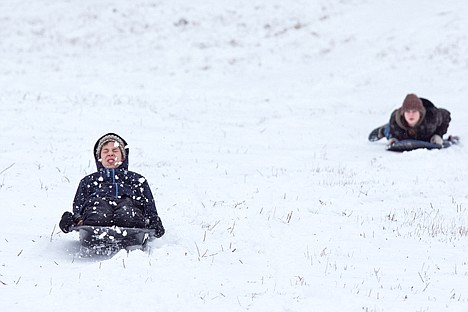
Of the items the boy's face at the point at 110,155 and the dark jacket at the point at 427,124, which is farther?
→ the dark jacket at the point at 427,124

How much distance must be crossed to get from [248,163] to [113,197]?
5.27m

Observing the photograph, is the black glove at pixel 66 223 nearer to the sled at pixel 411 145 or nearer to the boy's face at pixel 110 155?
the boy's face at pixel 110 155

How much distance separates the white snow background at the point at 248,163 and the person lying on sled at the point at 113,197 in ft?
1.24

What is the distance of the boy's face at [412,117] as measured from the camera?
1282 cm

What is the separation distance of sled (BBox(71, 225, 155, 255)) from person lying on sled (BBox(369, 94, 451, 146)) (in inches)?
324

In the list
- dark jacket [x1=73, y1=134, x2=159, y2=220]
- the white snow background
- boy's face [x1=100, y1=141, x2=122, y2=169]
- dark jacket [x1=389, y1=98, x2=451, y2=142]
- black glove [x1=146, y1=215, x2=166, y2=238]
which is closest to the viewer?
the white snow background

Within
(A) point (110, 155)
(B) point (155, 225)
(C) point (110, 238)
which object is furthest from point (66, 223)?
(A) point (110, 155)

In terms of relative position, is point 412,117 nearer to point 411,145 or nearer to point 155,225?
point 411,145

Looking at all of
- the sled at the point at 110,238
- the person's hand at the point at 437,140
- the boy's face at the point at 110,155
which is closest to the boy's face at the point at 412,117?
the person's hand at the point at 437,140

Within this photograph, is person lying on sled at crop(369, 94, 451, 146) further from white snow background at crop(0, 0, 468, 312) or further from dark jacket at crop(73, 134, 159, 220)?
dark jacket at crop(73, 134, 159, 220)

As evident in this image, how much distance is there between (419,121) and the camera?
12984 mm

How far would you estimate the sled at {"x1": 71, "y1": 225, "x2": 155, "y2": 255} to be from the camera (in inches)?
A: 239

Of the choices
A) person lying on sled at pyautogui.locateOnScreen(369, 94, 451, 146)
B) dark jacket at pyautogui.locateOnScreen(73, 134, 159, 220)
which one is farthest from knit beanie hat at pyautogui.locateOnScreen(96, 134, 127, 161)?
person lying on sled at pyautogui.locateOnScreen(369, 94, 451, 146)

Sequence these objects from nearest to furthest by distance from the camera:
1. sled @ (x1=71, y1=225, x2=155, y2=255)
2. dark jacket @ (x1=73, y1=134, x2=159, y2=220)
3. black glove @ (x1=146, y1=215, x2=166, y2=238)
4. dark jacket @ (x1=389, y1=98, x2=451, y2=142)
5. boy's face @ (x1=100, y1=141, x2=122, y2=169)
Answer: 1. sled @ (x1=71, y1=225, x2=155, y2=255)
2. black glove @ (x1=146, y1=215, x2=166, y2=238)
3. dark jacket @ (x1=73, y1=134, x2=159, y2=220)
4. boy's face @ (x1=100, y1=141, x2=122, y2=169)
5. dark jacket @ (x1=389, y1=98, x2=451, y2=142)
